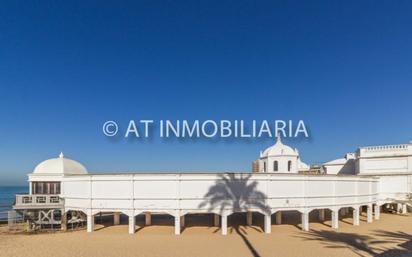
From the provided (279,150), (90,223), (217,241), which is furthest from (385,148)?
(90,223)

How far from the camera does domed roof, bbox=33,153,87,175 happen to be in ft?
130

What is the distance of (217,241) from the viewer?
98.9ft

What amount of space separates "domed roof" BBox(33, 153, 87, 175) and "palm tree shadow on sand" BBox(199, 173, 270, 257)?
17398mm

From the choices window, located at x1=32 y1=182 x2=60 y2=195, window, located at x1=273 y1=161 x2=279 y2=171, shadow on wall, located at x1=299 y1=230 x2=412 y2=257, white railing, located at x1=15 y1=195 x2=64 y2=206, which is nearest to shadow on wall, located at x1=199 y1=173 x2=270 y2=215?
shadow on wall, located at x1=299 y1=230 x2=412 y2=257

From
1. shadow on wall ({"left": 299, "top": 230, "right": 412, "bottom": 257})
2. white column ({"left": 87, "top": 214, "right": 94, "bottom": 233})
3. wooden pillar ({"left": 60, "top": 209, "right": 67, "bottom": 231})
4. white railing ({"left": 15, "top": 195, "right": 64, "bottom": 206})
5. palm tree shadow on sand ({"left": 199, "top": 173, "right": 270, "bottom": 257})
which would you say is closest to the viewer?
shadow on wall ({"left": 299, "top": 230, "right": 412, "bottom": 257})

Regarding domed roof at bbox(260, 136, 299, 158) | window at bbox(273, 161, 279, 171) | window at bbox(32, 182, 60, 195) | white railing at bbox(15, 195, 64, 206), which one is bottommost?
white railing at bbox(15, 195, 64, 206)

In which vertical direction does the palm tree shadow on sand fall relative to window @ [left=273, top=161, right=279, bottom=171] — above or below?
below

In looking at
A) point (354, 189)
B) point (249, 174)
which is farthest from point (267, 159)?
point (249, 174)

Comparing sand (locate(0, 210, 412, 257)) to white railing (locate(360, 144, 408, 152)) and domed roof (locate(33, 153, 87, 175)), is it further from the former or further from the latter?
white railing (locate(360, 144, 408, 152))

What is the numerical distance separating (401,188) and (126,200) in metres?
42.1

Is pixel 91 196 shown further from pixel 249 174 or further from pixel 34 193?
pixel 249 174

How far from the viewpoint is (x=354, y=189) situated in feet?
132

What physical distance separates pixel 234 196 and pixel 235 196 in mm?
95

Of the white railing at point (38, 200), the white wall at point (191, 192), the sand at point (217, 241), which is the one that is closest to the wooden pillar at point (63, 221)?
the white railing at point (38, 200)
